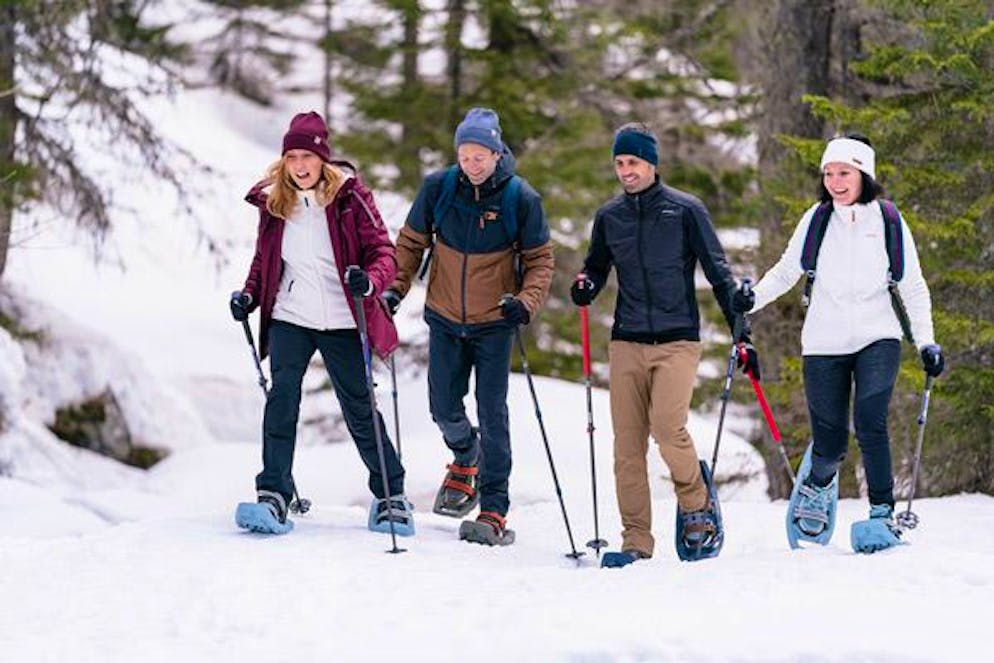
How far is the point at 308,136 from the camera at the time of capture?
7.46 m

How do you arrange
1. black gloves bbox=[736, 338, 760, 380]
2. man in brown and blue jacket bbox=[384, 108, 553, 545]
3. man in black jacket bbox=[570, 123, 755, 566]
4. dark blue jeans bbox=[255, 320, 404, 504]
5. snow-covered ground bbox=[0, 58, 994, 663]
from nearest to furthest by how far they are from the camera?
snow-covered ground bbox=[0, 58, 994, 663], black gloves bbox=[736, 338, 760, 380], man in black jacket bbox=[570, 123, 755, 566], dark blue jeans bbox=[255, 320, 404, 504], man in brown and blue jacket bbox=[384, 108, 553, 545]

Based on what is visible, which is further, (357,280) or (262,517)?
(262,517)

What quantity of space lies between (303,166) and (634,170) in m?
1.74

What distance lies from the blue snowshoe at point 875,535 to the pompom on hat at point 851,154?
1714 millimetres

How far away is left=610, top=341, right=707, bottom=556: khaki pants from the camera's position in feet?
24.6

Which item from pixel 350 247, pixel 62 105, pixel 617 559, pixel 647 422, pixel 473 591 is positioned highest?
pixel 62 105

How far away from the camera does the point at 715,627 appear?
5.46 m

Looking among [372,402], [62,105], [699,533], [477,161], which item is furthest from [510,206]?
[62,105]

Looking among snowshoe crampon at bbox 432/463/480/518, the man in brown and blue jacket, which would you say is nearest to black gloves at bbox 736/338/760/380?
the man in brown and blue jacket

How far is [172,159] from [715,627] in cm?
1066

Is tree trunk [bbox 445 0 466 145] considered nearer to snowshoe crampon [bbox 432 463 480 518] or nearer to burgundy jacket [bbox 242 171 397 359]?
snowshoe crampon [bbox 432 463 480 518]

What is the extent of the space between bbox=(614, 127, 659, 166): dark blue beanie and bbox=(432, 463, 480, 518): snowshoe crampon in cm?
233

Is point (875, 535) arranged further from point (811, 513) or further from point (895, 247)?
point (895, 247)

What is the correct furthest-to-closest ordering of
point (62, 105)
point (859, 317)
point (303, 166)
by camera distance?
point (62, 105) < point (303, 166) < point (859, 317)
